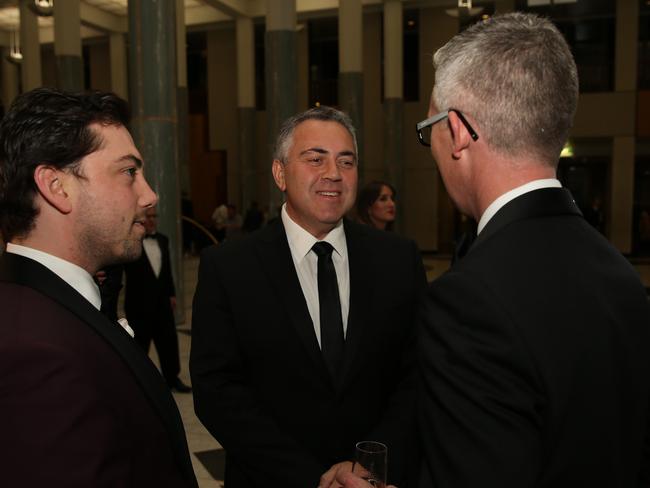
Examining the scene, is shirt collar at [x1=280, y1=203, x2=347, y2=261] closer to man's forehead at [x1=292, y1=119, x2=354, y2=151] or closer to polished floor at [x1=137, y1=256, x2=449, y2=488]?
man's forehead at [x1=292, y1=119, x2=354, y2=151]

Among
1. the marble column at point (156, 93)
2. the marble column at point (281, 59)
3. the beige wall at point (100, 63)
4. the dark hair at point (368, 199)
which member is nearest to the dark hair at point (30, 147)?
the dark hair at point (368, 199)

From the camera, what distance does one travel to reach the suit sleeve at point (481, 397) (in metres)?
0.97

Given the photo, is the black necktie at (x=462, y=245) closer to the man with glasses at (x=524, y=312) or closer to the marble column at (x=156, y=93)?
the man with glasses at (x=524, y=312)

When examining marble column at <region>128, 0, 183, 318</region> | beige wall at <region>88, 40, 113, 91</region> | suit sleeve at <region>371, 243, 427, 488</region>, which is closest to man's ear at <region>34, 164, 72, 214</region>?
suit sleeve at <region>371, 243, 427, 488</region>

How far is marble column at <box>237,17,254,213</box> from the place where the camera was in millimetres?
16594

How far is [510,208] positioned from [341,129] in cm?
104

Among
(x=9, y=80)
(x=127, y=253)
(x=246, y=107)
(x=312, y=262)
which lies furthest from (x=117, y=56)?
(x=127, y=253)

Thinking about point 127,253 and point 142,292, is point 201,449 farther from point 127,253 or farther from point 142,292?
point 127,253

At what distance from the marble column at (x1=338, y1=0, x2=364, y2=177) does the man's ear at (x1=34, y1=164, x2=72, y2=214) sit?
11776 millimetres

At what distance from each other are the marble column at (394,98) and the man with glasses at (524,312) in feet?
45.9

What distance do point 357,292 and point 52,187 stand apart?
99 cm

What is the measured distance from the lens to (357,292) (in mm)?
1976

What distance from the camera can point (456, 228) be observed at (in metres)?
17.3

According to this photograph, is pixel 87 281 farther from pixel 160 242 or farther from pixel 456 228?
pixel 456 228
